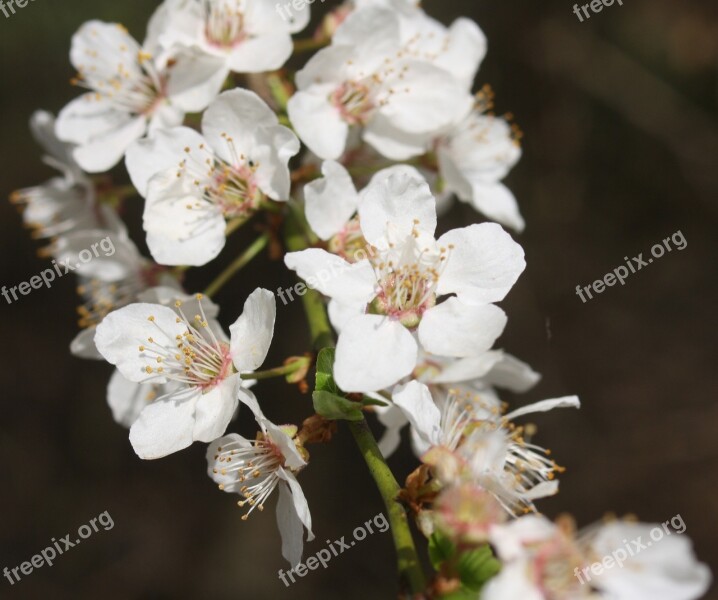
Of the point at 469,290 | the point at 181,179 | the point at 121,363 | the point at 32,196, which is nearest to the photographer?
the point at 469,290

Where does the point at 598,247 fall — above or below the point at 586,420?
above

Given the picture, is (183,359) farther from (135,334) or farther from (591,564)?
(591,564)

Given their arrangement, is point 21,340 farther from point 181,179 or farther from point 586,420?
point 586,420

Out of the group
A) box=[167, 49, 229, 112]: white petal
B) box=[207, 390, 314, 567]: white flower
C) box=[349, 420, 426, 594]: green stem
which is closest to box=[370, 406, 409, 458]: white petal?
box=[349, 420, 426, 594]: green stem

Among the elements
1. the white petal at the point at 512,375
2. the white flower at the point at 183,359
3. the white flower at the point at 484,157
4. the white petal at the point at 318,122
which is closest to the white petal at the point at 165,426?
the white flower at the point at 183,359


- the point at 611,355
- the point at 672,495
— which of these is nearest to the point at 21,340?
the point at 611,355

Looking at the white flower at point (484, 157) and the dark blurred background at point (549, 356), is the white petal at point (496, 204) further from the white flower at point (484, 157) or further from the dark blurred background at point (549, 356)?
the dark blurred background at point (549, 356)
